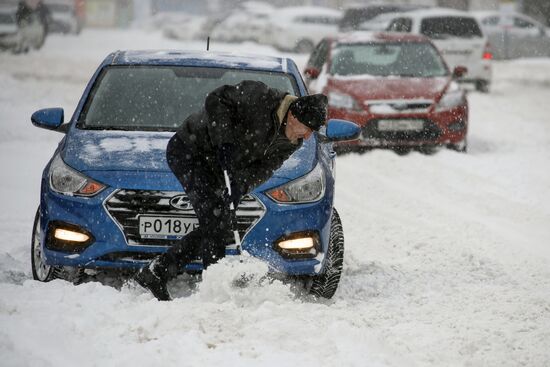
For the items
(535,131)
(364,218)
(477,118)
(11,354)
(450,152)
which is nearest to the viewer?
(11,354)

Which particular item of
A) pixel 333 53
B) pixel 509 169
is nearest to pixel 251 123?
pixel 509 169

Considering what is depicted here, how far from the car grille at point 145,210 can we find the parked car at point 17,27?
23.2 metres

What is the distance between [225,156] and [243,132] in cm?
24

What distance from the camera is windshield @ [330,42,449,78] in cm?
1296

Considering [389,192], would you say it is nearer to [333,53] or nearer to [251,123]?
[333,53]

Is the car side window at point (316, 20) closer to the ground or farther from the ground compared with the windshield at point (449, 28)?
closer to the ground

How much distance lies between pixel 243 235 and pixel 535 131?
1072cm

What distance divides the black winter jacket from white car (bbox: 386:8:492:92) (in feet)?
53.9

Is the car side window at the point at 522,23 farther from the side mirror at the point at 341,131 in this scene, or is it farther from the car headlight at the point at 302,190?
the car headlight at the point at 302,190

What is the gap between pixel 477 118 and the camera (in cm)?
1680

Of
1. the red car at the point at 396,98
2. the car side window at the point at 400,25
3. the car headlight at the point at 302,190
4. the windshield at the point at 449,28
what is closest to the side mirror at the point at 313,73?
the red car at the point at 396,98

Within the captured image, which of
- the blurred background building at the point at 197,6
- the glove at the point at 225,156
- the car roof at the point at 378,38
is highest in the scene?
the glove at the point at 225,156

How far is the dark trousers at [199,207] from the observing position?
16.2ft

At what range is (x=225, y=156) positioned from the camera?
16.3ft
